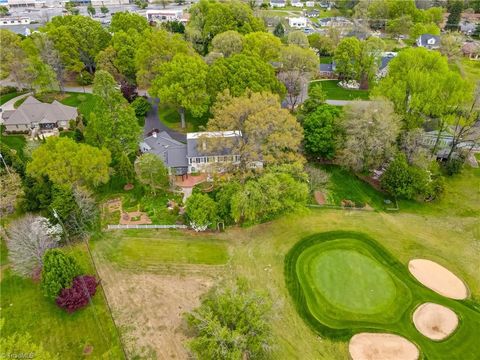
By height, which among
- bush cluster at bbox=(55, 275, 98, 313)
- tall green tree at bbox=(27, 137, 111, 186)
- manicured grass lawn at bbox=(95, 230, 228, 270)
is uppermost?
tall green tree at bbox=(27, 137, 111, 186)

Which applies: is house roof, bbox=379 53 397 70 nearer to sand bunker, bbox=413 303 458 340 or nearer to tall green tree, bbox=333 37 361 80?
tall green tree, bbox=333 37 361 80

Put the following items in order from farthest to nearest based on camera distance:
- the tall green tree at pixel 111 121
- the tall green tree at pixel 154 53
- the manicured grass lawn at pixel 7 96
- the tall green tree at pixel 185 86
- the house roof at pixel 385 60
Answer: the house roof at pixel 385 60, the manicured grass lawn at pixel 7 96, the tall green tree at pixel 154 53, the tall green tree at pixel 185 86, the tall green tree at pixel 111 121

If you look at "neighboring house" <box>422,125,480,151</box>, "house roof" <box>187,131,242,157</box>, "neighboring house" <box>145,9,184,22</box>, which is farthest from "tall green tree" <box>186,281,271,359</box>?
"neighboring house" <box>145,9,184,22</box>

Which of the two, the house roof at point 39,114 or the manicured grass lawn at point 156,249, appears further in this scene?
the house roof at point 39,114

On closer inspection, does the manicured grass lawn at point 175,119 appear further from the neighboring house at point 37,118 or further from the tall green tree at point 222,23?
the tall green tree at point 222,23

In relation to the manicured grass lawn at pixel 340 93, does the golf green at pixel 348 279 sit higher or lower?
lower

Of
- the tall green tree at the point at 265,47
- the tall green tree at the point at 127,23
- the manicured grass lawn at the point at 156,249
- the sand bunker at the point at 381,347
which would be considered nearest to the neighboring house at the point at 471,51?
the tall green tree at the point at 265,47

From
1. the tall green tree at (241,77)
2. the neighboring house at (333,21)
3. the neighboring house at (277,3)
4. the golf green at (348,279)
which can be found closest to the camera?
the golf green at (348,279)

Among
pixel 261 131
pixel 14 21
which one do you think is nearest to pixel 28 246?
pixel 261 131

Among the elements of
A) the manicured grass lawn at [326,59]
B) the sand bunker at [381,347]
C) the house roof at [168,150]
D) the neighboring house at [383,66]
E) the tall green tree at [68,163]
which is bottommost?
the sand bunker at [381,347]
